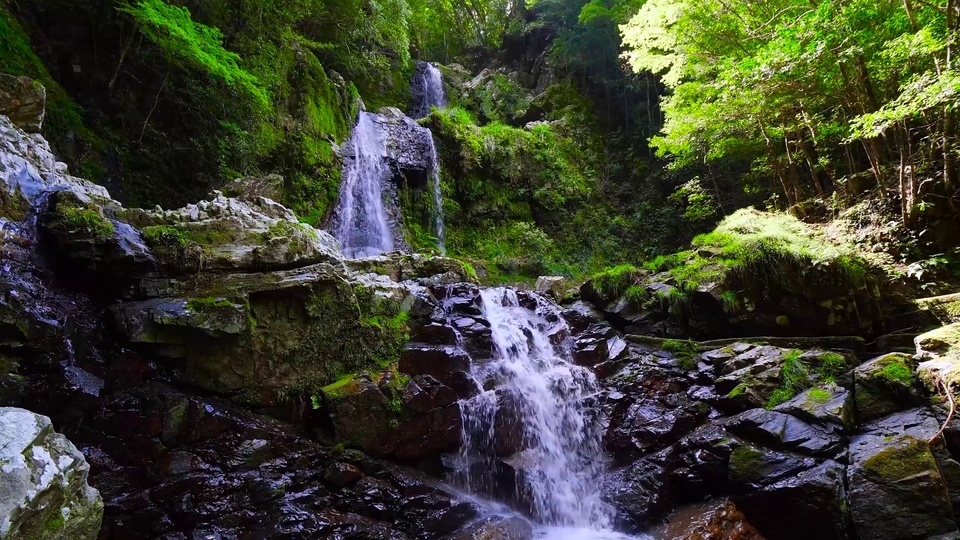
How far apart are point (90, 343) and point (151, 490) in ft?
5.38

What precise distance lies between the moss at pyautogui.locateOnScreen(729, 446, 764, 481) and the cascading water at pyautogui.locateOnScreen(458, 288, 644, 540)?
1.53 meters

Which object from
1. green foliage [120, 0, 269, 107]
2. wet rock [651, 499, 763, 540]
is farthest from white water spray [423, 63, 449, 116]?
wet rock [651, 499, 763, 540]

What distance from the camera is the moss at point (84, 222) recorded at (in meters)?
4.80

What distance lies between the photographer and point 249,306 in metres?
5.51

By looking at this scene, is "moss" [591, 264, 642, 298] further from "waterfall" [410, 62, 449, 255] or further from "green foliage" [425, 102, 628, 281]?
"waterfall" [410, 62, 449, 255]

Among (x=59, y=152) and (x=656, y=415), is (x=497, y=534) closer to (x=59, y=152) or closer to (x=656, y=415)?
(x=656, y=415)

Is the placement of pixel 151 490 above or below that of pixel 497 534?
above

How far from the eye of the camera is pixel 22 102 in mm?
5656

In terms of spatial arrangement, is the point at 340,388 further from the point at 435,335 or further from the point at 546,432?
the point at 546,432

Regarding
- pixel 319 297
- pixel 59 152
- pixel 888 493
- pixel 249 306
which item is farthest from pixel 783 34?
pixel 59 152

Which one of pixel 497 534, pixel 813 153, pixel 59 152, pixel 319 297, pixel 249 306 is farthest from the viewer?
pixel 813 153

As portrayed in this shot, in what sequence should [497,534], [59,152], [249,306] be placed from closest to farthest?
[497,534], [249,306], [59,152]

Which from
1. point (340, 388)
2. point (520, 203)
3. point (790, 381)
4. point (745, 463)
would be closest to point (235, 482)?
point (340, 388)

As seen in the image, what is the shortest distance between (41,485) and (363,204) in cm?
1066
